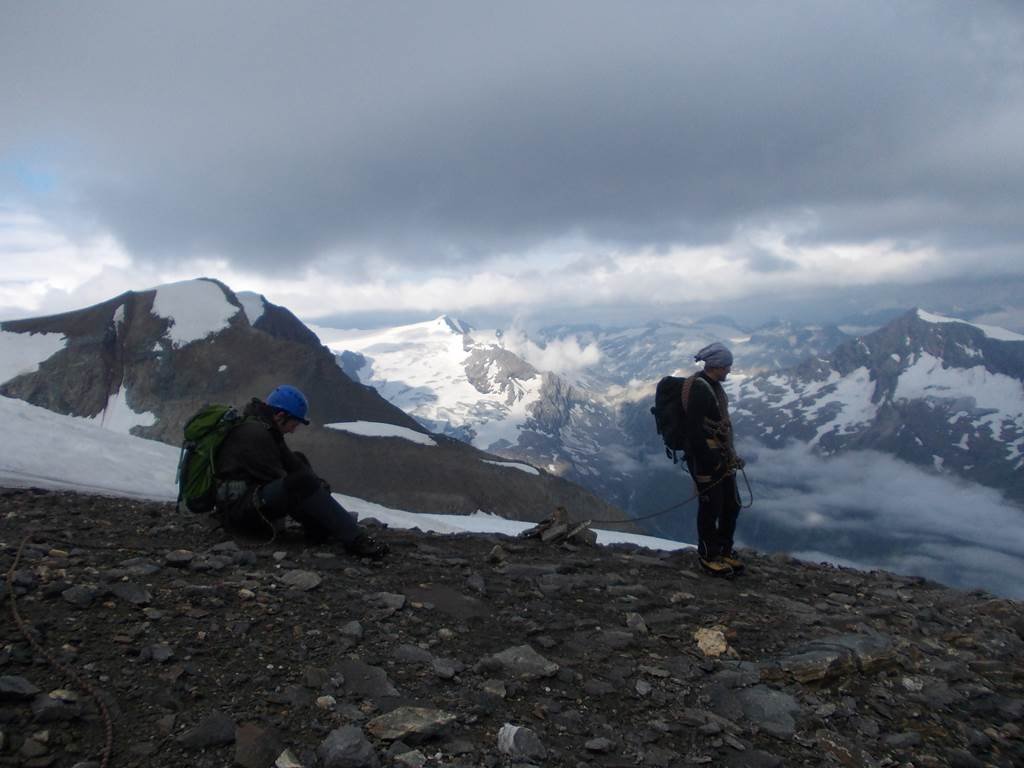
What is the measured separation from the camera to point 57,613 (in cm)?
549

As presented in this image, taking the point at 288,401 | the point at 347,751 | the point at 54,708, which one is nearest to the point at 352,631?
the point at 347,751

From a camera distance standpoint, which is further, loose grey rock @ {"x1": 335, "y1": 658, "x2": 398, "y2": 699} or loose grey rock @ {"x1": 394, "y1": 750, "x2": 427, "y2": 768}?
loose grey rock @ {"x1": 335, "y1": 658, "x2": 398, "y2": 699}

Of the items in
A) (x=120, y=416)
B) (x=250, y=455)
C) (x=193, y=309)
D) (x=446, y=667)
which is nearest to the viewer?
(x=446, y=667)

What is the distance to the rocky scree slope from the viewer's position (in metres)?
4.55

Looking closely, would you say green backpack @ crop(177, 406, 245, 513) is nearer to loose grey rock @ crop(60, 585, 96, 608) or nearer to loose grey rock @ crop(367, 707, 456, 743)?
loose grey rock @ crop(60, 585, 96, 608)

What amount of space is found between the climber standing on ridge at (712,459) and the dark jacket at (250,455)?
5.42 meters

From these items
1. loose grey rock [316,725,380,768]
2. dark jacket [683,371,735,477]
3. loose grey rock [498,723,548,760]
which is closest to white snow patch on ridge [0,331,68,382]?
dark jacket [683,371,735,477]

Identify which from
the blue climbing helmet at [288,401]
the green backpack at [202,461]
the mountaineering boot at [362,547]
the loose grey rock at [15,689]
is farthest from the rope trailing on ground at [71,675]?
the mountaineering boot at [362,547]

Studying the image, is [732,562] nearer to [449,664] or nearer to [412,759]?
[449,664]

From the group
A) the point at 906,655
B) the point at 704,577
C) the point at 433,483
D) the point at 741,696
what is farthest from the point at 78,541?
the point at 433,483

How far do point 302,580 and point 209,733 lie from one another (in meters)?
2.74

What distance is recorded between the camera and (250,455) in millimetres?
8312

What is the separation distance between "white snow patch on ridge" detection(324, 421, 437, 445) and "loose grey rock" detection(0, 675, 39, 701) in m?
79.8

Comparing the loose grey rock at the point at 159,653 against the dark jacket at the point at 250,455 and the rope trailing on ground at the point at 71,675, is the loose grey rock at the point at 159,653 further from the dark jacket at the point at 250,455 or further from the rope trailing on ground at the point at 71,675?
the dark jacket at the point at 250,455
